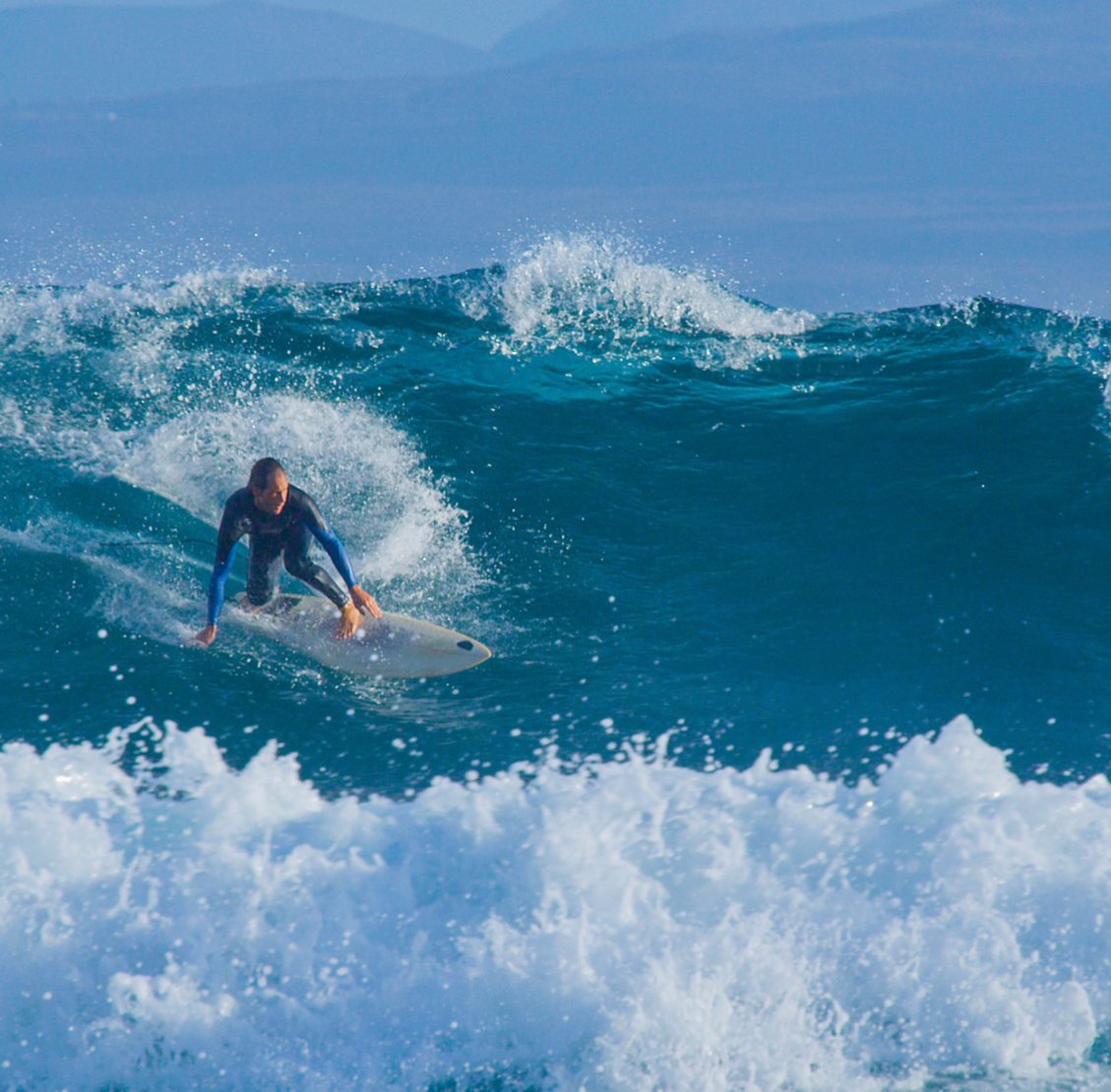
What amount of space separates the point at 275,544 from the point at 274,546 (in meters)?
0.02

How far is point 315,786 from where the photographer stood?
598 centimetres

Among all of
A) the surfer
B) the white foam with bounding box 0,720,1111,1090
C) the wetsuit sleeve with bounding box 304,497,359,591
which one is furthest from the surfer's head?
the white foam with bounding box 0,720,1111,1090

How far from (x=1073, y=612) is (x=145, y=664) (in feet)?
19.7

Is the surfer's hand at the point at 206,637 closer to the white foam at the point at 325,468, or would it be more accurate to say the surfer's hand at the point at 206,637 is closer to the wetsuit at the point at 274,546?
the wetsuit at the point at 274,546

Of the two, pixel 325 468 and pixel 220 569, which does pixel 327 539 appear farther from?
pixel 325 468

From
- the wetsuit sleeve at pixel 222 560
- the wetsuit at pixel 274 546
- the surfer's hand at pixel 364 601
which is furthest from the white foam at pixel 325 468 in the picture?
the wetsuit sleeve at pixel 222 560

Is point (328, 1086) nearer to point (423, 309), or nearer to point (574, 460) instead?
point (574, 460)

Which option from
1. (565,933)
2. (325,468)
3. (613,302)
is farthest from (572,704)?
(613,302)

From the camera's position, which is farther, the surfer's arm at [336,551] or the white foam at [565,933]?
the surfer's arm at [336,551]

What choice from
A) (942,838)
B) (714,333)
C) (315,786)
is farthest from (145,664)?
(714,333)

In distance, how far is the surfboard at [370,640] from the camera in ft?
23.4

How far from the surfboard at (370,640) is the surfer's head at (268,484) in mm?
934

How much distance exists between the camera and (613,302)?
1254 centimetres

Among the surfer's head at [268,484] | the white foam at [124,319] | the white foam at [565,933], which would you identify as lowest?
the white foam at [565,933]
